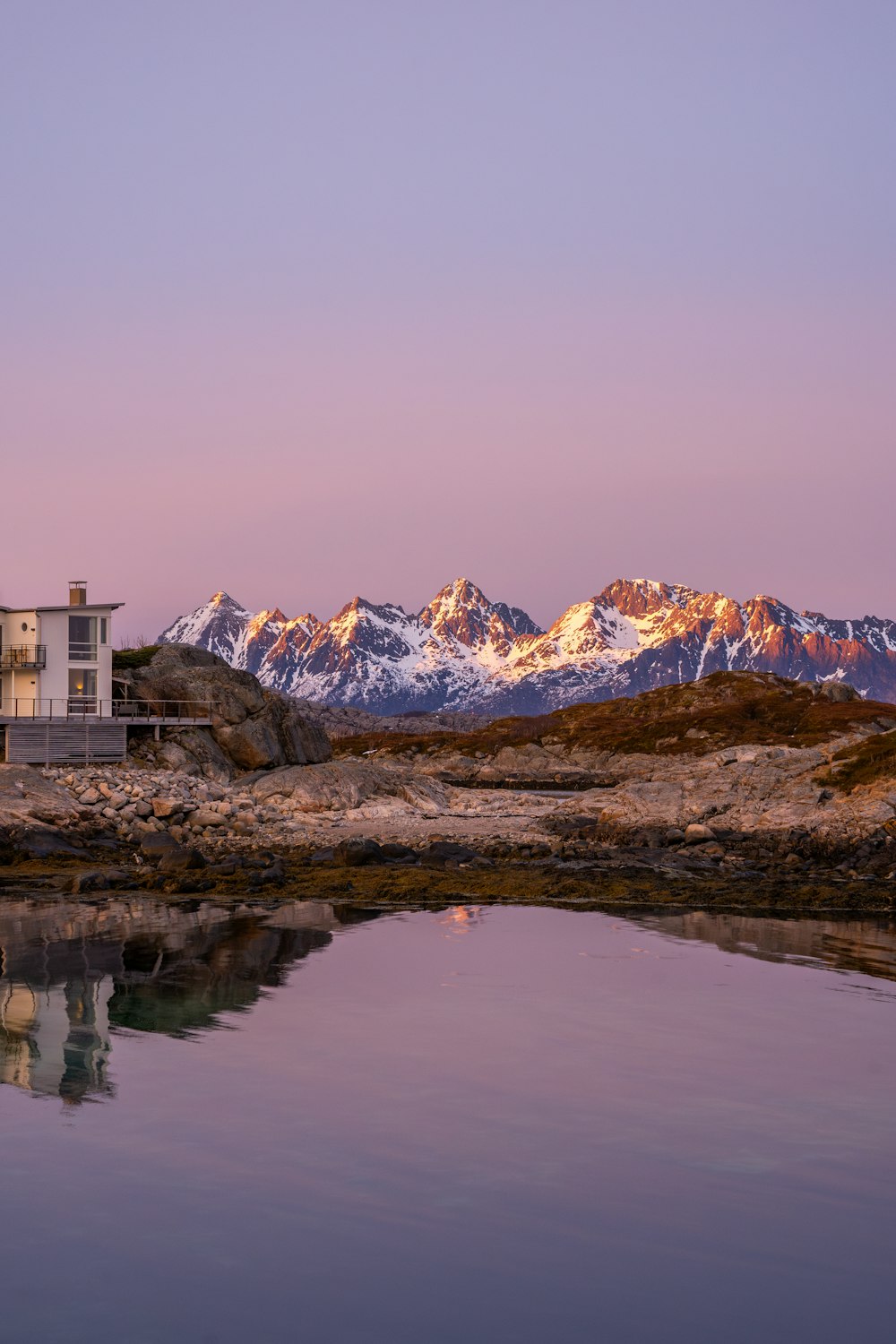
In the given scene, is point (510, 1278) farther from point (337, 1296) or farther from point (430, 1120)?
point (430, 1120)

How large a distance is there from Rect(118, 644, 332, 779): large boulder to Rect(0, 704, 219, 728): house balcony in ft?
0.82

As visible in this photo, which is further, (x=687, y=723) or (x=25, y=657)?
(x=687, y=723)

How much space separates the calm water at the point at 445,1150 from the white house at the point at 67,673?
41.3 metres

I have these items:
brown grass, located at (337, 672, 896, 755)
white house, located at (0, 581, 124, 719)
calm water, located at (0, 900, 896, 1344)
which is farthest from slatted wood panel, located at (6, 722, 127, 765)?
brown grass, located at (337, 672, 896, 755)

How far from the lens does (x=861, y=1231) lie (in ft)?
40.2

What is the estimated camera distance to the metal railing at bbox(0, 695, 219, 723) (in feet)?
225

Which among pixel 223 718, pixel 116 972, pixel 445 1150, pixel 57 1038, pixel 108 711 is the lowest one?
pixel 445 1150

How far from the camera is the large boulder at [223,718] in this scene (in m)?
71.3

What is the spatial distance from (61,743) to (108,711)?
5.08 metres

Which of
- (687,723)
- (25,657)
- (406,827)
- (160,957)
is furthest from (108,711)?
(687,723)

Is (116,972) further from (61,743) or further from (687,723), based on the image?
(687,723)

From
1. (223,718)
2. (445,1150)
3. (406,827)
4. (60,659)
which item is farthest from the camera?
(223,718)

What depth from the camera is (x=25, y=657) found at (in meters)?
69.1

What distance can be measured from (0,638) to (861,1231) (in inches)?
2561
